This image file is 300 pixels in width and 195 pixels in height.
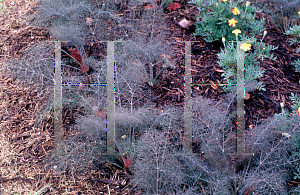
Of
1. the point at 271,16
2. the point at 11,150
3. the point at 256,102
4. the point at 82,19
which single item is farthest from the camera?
the point at 271,16

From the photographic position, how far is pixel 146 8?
11.0 feet

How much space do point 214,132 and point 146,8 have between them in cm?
192

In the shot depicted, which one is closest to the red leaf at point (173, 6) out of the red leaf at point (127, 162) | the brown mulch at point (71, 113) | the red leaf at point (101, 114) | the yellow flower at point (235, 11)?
the brown mulch at point (71, 113)

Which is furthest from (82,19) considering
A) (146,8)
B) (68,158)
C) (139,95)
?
(68,158)

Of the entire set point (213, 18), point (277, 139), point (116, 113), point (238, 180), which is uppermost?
point (213, 18)

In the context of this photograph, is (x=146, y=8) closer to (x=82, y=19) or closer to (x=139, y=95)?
(x=82, y=19)

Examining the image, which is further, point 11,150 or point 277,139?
point 11,150

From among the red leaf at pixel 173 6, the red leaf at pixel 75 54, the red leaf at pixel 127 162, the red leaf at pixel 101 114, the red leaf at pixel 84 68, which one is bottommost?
the red leaf at pixel 127 162

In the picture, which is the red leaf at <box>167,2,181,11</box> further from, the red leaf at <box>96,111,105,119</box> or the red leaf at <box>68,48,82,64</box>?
the red leaf at <box>96,111,105,119</box>

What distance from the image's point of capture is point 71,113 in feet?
8.71

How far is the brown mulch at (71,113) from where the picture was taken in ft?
7.39

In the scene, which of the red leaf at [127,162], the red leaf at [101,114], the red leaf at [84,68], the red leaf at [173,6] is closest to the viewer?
the red leaf at [127,162]

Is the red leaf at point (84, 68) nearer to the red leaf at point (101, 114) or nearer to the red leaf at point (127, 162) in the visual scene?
the red leaf at point (101, 114)

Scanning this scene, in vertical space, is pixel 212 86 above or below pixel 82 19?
below
